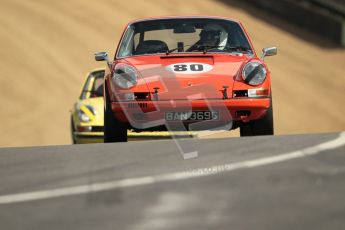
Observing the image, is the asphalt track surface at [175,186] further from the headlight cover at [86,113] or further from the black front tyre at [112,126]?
the headlight cover at [86,113]

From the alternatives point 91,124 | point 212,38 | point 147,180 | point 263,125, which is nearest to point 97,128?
point 91,124

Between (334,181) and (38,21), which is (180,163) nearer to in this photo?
(334,181)

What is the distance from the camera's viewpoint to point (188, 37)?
375 inches

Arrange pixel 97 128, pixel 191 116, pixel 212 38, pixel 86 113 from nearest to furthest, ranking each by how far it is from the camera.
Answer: pixel 191 116
pixel 212 38
pixel 97 128
pixel 86 113

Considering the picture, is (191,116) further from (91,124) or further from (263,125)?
(91,124)

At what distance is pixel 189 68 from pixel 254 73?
58cm

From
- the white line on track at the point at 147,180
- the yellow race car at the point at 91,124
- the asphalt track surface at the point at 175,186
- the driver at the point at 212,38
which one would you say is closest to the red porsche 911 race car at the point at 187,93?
the driver at the point at 212,38

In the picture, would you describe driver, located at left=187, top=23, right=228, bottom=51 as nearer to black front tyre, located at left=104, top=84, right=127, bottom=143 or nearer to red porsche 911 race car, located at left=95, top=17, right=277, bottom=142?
red porsche 911 race car, located at left=95, top=17, right=277, bottom=142

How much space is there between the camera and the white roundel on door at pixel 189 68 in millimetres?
8452

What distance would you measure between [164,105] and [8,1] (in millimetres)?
19405

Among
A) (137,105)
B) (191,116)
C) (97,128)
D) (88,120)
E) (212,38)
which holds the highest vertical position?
(212,38)

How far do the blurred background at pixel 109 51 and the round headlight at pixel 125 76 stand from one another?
348 inches

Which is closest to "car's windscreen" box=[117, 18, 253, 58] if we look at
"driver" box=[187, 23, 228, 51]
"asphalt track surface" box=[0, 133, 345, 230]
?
"driver" box=[187, 23, 228, 51]

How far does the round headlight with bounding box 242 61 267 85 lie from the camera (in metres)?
8.45
